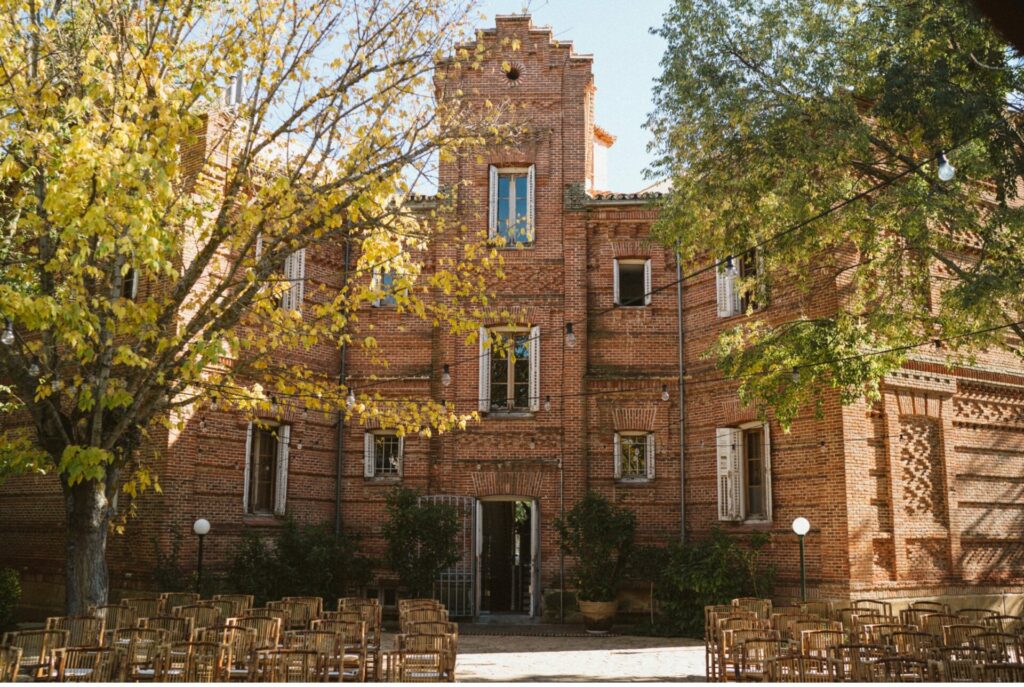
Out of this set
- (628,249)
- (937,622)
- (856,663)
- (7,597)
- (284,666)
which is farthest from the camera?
(628,249)

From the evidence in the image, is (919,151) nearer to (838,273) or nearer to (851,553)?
(838,273)

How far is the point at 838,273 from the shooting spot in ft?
50.9

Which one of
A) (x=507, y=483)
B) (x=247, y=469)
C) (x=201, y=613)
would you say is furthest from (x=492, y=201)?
(x=201, y=613)

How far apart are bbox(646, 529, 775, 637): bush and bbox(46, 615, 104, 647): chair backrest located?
34.0 ft

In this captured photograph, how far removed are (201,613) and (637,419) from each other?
1045 cm

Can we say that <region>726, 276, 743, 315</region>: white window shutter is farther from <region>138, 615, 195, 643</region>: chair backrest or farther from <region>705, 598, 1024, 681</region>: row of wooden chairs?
<region>138, 615, 195, 643</region>: chair backrest

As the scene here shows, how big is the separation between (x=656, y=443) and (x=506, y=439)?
317cm

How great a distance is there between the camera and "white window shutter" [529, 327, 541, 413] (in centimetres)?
1908

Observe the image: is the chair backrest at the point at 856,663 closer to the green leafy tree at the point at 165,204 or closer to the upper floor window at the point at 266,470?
the green leafy tree at the point at 165,204

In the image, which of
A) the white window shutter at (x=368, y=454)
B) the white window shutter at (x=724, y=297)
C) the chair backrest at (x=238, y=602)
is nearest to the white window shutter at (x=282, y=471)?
the white window shutter at (x=368, y=454)

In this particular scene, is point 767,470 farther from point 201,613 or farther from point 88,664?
point 88,664

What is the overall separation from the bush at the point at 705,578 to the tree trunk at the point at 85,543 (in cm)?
997

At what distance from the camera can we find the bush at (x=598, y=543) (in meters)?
17.1

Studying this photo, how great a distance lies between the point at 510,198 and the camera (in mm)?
20250
